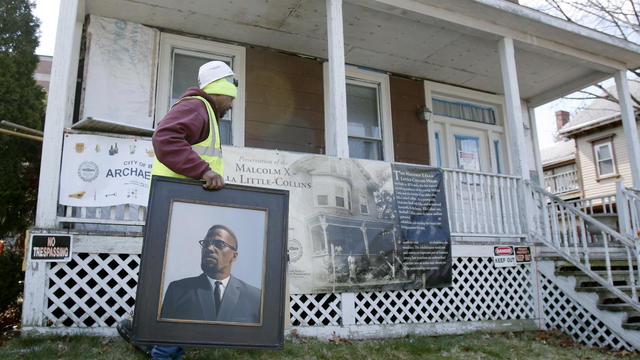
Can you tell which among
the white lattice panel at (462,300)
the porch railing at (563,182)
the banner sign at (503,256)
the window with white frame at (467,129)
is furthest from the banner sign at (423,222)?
the porch railing at (563,182)

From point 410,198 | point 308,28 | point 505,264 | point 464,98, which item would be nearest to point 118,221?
point 410,198

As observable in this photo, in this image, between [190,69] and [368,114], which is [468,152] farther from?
[190,69]

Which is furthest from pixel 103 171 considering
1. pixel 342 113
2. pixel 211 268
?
pixel 211 268

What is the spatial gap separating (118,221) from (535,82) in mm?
7972

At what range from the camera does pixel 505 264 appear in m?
6.62

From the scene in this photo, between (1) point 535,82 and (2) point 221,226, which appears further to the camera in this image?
(1) point 535,82

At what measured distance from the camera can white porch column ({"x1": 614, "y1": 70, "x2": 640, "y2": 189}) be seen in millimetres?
8125

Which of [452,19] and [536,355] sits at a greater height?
[452,19]

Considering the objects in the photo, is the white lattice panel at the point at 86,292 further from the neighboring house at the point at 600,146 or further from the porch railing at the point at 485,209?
the neighboring house at the point at 600,146

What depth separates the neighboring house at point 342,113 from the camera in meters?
4.89

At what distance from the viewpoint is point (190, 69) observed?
7215 millimetres

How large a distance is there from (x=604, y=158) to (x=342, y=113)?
19580mm

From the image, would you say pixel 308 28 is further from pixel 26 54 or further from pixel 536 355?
pixel 536 355

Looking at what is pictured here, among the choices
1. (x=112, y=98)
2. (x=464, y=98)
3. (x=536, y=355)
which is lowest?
(x=536, y=355)
